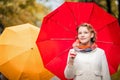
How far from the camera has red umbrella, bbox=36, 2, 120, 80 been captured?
991cm

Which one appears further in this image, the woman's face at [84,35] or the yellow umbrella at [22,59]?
the yellow umbrella at [22,59]

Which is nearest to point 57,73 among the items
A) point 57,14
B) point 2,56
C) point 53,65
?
point 53,65

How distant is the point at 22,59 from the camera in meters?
11.5

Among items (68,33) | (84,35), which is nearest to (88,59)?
(84,35)

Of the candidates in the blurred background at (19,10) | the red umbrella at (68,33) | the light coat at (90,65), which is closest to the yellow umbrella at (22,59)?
the red umbrella at (68,33)

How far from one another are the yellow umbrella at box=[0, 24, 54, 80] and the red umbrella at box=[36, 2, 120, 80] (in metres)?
1.31

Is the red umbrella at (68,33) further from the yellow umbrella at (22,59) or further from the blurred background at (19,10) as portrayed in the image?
the blurred background at (19,10)

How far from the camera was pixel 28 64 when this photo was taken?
450 inches

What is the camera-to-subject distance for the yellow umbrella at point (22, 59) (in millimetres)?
11391

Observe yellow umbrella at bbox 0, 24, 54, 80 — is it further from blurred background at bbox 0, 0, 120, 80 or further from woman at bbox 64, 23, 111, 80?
Answer: blurred background at bbox 0, 0, 120, 80

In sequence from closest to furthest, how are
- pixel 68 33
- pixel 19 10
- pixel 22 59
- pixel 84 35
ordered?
1. pixel 84 35
2. pixel 68 33
3. pixel 22 59
4. pixel 19 10

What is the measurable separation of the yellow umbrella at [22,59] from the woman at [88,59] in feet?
10.2

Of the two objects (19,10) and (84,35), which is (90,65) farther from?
(19,10)

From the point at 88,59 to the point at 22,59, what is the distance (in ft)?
Answer: 11.4
